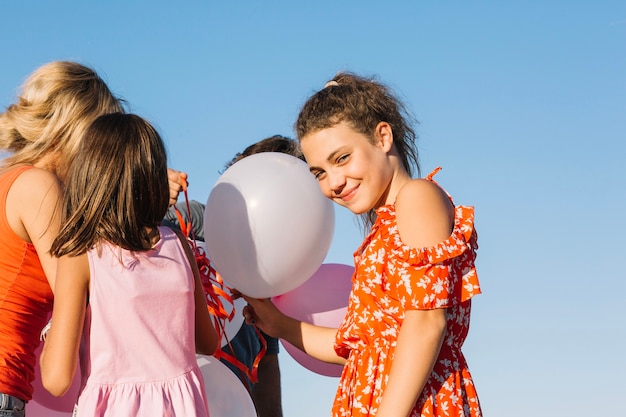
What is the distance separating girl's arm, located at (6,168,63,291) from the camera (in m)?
2.77

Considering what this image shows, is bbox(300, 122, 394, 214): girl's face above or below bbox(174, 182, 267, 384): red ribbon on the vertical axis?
above

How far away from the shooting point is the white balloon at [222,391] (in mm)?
3211

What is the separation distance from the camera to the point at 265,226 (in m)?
3.29

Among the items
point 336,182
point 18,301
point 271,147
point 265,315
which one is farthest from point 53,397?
point 271,147

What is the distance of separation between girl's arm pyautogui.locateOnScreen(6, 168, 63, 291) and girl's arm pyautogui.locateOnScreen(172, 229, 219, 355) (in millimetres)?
411

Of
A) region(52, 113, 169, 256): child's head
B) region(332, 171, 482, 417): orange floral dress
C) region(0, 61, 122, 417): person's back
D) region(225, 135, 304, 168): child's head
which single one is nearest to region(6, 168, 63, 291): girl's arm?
region(0, 61, 122, 417): person's back

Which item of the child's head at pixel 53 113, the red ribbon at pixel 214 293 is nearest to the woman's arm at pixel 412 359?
the red ribbon at pixel 214 293

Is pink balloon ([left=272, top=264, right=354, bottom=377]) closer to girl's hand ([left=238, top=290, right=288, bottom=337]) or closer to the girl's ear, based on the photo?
girl's hand ([left=238, top=290, right=288, bottom=337])

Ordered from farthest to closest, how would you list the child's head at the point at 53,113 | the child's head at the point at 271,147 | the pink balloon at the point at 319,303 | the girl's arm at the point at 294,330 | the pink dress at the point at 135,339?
1. the child's head at the point at 271,147
2. the pink balloon at the point at 319,303
3. the girl's arm at the point at 294,330
4. the child's head at the point at 53,113
5. the pink dress at the point at 135,339

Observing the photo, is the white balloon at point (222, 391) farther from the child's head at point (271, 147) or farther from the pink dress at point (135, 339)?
the child's head at point (271, 147)

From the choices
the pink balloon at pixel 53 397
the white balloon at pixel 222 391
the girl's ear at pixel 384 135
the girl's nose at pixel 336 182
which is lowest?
the pink balloon at pixel 53 397

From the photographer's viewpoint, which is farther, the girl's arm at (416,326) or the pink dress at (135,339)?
the pink dress at (135,339)

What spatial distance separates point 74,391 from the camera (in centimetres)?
305

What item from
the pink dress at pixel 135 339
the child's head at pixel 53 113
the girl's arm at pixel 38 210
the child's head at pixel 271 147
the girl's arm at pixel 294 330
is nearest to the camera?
the pink dress at pixel 135 339
